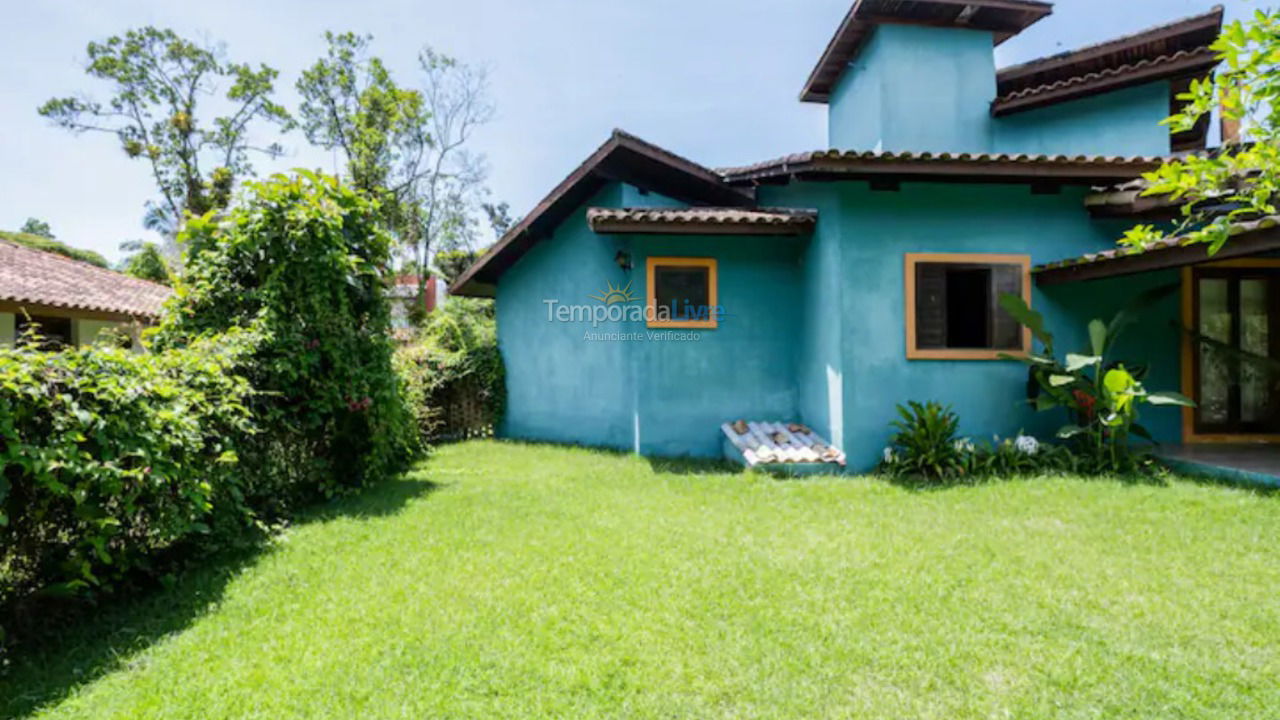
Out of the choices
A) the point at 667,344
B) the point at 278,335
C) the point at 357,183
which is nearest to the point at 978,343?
the point at 667,344

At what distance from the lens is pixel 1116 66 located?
34.5 ft

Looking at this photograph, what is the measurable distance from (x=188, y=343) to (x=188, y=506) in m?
2.67

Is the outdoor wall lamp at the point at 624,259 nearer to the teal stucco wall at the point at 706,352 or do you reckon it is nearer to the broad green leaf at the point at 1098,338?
the teal stucco wall at the point at 706,352

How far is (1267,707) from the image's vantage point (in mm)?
2549

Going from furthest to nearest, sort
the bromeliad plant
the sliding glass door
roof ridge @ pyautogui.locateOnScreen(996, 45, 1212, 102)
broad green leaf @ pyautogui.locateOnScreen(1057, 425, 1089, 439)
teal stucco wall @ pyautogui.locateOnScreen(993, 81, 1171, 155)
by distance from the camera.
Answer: teal stucco wall @ pyautogui.locateOnScreen(993, 81, 1171, 155)
roof ridge @ pyautogui.locateOnScreen(996, 45, 1212, 102)
the sliding glass door
broad green leaf @ pyautogui.locateOnScreen(1057, 425, 1089, 439)
the bromeliad plant

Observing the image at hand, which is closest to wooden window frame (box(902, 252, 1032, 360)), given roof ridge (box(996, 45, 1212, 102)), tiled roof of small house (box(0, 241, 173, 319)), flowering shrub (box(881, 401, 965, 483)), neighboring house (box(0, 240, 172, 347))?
flowering shrub (box(881, 401, 965, 483))

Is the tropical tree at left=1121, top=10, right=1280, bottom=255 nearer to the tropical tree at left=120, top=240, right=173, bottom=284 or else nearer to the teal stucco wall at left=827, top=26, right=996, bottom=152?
the teal stucco wall at left=827, top=26, right=996, bottom=152

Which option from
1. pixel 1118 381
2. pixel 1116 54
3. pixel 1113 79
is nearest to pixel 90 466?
pixel 1118 381

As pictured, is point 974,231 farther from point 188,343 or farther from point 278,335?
point 188,343

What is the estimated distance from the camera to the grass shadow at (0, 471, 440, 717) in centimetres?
288

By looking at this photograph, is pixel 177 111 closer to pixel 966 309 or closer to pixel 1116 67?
pixel 966 309

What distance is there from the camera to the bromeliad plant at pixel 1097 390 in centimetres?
658

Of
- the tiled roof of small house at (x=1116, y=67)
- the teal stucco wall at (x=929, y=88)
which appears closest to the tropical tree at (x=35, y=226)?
the teal stucco wall at (x=929, y=88)

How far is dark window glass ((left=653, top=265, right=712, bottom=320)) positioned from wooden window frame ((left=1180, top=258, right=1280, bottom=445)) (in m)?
6.98
